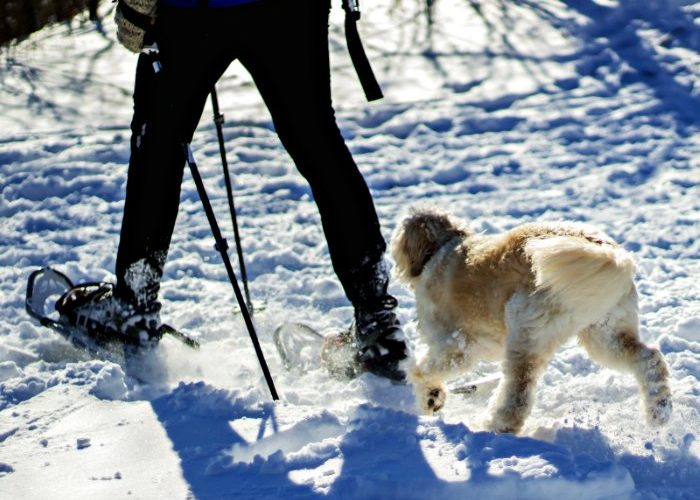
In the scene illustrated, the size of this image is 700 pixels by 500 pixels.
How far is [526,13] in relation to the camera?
480 inches

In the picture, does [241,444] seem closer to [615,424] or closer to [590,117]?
[615,424]

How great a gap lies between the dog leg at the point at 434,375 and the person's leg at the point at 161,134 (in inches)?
48.6

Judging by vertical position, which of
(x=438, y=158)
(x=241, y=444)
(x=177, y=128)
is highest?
(x=177, y=128)

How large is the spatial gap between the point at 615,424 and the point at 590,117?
5.49 meters

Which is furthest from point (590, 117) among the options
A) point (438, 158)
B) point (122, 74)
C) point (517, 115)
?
point (122, 74)

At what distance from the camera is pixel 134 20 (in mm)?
4047

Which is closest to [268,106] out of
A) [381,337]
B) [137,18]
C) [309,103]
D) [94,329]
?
[309,103]

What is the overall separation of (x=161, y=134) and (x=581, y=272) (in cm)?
179

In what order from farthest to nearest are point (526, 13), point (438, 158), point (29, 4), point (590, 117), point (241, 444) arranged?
1. point (29, 4)
2. point (526, 13)
3. point (590, 117)
4. point (438, 158)
5. point (241, 444)

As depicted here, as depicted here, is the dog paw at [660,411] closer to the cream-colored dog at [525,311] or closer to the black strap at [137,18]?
the cream-colored dog at [525,311]

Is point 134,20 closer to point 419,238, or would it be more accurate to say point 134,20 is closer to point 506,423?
point 419,238

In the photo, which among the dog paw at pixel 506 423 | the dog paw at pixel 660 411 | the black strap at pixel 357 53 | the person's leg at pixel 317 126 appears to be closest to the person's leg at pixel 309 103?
the person's leg at pixel 317 126

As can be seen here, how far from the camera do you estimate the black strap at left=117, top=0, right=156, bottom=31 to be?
402cm

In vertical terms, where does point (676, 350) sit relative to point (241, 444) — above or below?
below
